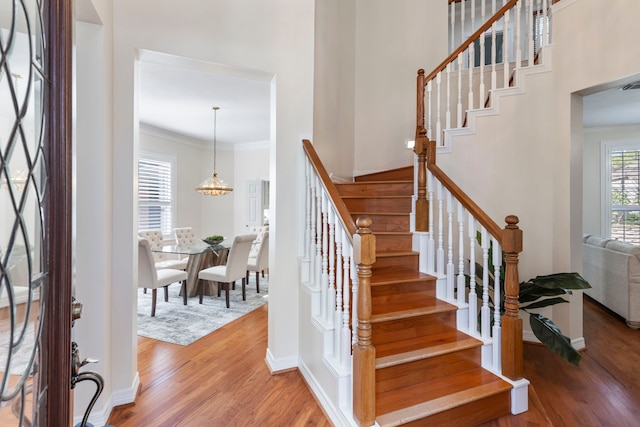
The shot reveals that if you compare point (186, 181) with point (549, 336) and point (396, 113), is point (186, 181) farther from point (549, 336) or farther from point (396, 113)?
point (549, 336)

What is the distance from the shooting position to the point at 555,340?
84.4 inches

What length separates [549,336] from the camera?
2.18 metres

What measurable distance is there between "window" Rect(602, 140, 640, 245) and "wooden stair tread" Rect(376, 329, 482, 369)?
552 centimetres

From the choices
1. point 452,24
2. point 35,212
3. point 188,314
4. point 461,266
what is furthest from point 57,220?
point 452,24

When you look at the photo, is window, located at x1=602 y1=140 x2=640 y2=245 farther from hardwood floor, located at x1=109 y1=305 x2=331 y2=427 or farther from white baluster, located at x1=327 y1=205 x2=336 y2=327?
hardwood floor, located at x1=109 y1=305 x2=331 y2=427

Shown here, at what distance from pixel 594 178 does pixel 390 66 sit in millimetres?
4466

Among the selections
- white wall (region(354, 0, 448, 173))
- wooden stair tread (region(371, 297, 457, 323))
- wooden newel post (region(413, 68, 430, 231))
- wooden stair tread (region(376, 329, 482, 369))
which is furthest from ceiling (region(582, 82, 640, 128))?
wooden stair tread (region(376, 329, 482, 369))

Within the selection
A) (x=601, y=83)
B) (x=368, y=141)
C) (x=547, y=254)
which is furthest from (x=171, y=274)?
(x=601, y=83)

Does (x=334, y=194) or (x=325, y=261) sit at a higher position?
(x=334, y=194)

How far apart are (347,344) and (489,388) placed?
2.92 feet

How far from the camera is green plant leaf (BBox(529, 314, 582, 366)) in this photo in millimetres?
2045

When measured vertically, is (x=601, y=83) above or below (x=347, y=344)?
above

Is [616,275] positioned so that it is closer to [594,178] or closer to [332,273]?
[594,178]

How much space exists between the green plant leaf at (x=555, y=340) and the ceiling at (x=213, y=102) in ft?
6.78
